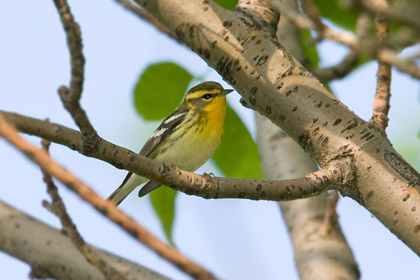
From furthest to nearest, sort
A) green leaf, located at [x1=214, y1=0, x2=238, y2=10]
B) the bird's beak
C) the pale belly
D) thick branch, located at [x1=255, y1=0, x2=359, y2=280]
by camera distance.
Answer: the bird's beak < the pale belly < thick branch, located at [x1=255, y1=0, x2=359, y2=280] < green leaf, located at [x1=214, y1=0, x2=238, y2=10]

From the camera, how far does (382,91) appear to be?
10.4 feet

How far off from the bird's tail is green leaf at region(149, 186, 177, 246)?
63.5 inches

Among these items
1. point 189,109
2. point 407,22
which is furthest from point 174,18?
point 189,109

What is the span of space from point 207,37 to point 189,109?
3.27 m

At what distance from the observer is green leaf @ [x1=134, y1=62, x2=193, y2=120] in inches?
153

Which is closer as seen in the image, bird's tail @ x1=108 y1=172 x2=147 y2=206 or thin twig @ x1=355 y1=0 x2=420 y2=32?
thin twig @ x1=355 y1=0 x2=420 y2=32

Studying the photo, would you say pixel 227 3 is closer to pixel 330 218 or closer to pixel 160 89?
pixel 160 89

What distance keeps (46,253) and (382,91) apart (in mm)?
1716

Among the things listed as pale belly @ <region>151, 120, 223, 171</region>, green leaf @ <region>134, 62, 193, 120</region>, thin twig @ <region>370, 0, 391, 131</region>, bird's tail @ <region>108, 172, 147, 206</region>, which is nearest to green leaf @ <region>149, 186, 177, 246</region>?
green leaf @ <region>134, 62, 193, 120</region>

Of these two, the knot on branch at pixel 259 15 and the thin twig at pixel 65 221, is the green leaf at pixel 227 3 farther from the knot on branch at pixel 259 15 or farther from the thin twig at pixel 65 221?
the thin twig at pixel 65 221

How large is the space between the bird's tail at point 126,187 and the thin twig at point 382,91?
272 centimetres

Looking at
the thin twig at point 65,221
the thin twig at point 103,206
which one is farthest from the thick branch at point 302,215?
the thin twig at point 103,206

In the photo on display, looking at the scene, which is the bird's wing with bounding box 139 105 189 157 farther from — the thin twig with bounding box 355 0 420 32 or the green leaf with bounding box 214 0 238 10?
the thin twig with bounding box 355 0 420 32

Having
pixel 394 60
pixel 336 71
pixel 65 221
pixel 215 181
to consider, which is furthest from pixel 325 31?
pixel 336 71
